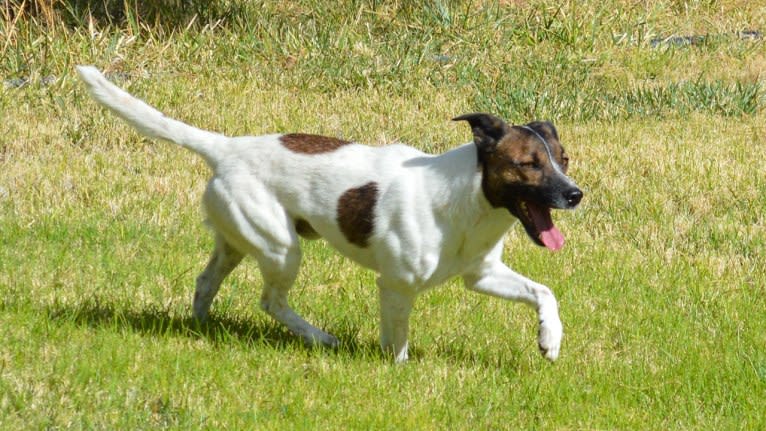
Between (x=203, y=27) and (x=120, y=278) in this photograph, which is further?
(x=203, y=27)

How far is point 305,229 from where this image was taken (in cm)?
657

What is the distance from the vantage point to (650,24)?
568 inches

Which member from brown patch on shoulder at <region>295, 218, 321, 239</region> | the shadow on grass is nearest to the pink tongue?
the shadow on grass

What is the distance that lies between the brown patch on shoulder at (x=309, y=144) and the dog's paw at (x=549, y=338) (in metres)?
1.34

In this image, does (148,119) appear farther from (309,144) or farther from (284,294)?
(284,294)

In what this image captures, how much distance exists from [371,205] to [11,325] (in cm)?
181

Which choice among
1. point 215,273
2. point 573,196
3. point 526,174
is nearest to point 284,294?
point 215,273

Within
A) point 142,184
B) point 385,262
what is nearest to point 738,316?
point 385,262

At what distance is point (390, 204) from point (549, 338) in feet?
3.11

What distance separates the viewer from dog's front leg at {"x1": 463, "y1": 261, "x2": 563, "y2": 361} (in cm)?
606

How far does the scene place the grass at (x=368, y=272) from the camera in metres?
5.77

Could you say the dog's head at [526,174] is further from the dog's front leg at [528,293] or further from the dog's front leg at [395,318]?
the dog's front leg at [395,318]

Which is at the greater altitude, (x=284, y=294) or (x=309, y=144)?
(x=309, y=144)

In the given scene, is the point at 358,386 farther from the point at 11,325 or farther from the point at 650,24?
the point at 650,24
